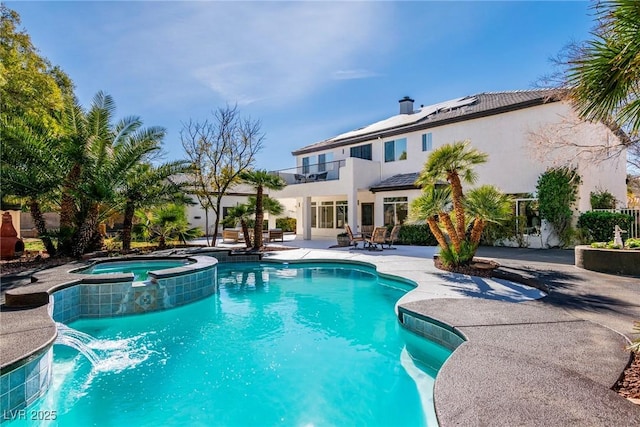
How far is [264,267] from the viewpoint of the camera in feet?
47.0

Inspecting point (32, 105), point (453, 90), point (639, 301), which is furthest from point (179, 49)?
point (453, 90)

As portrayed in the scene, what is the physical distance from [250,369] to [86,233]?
11.3m

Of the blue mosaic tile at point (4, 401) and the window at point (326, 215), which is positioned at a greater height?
the window at point (326, 215)

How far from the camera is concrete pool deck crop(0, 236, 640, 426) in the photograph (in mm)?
2855

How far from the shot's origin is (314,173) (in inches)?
1023

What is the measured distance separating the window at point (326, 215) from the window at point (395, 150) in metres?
6.12

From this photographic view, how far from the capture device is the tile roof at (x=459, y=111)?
17875 mm

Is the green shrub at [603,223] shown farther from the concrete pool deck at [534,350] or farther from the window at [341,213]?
the window at [341,213]

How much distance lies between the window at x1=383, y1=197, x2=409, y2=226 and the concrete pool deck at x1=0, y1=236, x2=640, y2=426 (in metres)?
12.1

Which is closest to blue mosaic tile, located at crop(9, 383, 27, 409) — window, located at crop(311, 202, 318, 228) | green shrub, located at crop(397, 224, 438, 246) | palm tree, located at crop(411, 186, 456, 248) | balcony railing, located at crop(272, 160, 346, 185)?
palm tree, located at crop(411, 186, 456, 248)

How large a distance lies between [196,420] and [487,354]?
11.5ft

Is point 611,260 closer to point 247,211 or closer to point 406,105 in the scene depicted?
point 247,211

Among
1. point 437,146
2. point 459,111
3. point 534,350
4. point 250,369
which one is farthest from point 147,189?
point 459,111

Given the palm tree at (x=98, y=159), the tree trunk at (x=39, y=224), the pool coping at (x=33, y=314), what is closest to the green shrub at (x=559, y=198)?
the pool coping at (x=33, y=314)
